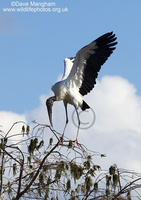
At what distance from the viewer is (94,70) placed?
8.34 metres

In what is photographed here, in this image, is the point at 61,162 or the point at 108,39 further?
the point at 108,39

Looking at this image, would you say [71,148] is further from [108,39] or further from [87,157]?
[108,39]

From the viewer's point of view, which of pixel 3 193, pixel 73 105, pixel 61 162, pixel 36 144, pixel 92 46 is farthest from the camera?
pixel 73 105

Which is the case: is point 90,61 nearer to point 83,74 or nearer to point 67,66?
point 83,74

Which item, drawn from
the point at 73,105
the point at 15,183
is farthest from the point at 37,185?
the point at 73,105

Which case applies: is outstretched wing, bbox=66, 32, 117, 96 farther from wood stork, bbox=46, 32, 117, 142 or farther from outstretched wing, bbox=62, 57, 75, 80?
outstretched wing, bbox=62, 57, 75, 80

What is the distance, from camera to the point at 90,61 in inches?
323

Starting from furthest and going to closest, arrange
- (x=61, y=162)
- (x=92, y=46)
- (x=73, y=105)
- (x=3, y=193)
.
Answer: (x=73, y=105), (x=92, y=46), (x=3, y=193), (x=61, y=162)

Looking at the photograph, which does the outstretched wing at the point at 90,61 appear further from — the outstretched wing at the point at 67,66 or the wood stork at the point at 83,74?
the outstretched wing at the point at 67,66

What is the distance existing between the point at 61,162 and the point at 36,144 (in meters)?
0.50

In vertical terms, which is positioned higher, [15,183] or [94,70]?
[94,70]

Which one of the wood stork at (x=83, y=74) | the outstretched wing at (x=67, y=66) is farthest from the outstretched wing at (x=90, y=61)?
the outstretched wing at (x=67, y=66)

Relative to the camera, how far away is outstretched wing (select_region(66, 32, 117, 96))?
8.07m

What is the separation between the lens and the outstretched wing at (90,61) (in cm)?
807
